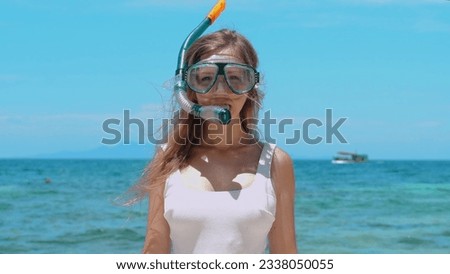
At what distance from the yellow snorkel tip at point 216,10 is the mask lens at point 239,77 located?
23 cm

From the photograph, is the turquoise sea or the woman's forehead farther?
the turquoise sea

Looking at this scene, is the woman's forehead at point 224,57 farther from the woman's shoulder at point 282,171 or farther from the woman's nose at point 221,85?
the woman's shoulder at point 282,171

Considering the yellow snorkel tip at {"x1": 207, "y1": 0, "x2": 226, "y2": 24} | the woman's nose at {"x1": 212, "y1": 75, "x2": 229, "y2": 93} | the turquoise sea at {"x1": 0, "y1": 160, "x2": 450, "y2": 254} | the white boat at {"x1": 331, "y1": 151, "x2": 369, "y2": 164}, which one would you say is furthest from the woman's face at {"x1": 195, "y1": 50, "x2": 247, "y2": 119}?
the white boat at {"x1": 331, "y1": 151, "x2": 369, "y2": 164}

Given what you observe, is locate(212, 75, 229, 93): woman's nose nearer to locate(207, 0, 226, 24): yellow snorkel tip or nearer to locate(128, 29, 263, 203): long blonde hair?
locate(128, 29, 263, 203): long blonde hair

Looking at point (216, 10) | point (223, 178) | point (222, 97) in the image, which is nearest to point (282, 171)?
point (223, 178)

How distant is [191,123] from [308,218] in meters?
12.3

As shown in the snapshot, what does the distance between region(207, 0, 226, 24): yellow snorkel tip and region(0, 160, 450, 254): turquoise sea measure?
6078 millimetres

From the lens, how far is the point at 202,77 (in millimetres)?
2377

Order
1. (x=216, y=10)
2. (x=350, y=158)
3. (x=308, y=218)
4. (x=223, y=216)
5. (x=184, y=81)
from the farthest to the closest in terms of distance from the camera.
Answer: (x=350, y=158) → (x=308, y=218) → (x=216, y=10) → (x=184, y=81) → (x=223, y=216)

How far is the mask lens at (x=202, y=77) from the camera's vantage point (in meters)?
2.36

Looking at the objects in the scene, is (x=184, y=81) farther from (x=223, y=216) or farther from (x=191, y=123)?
(x=223, y=216)

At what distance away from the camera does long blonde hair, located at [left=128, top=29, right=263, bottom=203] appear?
7.96ft
